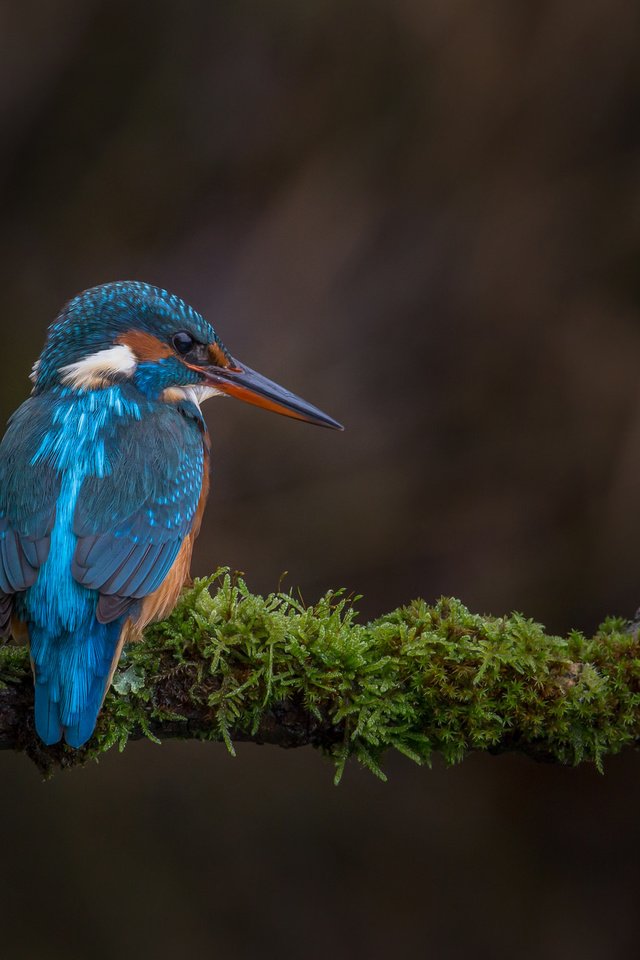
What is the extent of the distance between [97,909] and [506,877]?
1456 millimetres

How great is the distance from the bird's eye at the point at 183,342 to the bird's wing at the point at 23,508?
0.35 metres

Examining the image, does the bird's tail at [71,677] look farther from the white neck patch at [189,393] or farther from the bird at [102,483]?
the white neck patch at [189,393]

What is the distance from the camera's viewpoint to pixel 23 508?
212 centimetres

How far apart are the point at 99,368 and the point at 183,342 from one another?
205 mm

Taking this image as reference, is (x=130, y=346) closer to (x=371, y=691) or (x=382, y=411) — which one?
(x=371, y=691)

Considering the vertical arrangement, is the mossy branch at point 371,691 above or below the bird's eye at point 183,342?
below

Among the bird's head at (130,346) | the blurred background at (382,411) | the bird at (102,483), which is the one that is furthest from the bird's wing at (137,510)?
the blurred background at (382,411)

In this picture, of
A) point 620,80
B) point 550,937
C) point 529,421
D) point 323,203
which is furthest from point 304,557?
point 620,80

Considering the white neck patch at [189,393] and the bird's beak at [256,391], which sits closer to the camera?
the white neck patch at [189,393]

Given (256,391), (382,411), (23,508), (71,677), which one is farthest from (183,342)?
(382,411)

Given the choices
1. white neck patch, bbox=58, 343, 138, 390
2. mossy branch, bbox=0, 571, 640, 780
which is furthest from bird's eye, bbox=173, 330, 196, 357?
mossy branch, bbox=0, 571, 640, 780

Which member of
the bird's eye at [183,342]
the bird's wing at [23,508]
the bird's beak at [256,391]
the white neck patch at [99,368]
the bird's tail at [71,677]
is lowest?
the bird's tail at [71,677]

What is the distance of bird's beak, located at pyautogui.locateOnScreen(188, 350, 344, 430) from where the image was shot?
2590mm

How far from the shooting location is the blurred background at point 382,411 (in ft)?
13.0
